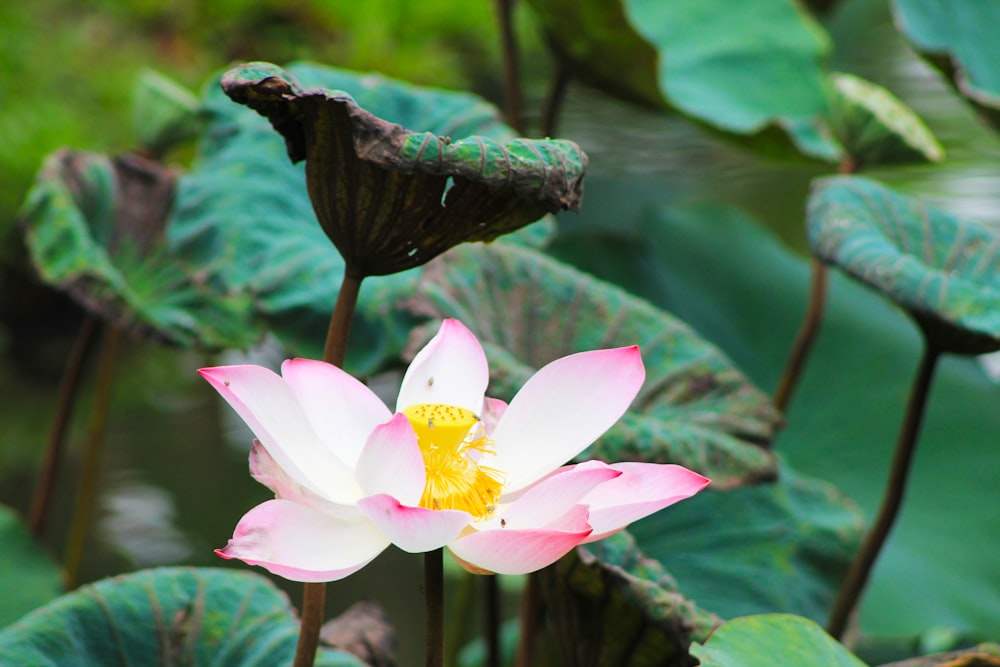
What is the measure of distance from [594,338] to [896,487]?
26 cm

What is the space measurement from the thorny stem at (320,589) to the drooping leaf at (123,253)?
42cm

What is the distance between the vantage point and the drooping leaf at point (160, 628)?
0.57 meters

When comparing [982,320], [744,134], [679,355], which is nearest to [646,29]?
[744,134]

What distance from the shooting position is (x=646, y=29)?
4.79 feet

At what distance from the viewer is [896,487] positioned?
78 centimetres

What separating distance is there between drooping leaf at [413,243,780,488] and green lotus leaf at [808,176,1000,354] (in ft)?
0.44

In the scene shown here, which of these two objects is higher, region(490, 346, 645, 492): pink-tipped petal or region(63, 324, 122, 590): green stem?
region(490, 346, 645, 492): pink-tipped petal

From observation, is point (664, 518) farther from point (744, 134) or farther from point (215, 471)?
point (215, 471)

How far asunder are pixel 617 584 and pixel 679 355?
30 cm

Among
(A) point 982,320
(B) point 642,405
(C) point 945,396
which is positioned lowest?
(C) point 945,396

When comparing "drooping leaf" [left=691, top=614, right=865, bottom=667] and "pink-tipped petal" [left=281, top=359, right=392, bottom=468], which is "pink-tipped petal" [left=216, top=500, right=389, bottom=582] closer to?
"pink-tipped petal" [left=281, top=359, right=392, bottom=468]

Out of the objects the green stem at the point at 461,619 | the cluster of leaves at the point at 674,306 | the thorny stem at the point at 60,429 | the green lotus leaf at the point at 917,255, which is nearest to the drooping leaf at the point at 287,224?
the cluster of leaves at the point at 674,306

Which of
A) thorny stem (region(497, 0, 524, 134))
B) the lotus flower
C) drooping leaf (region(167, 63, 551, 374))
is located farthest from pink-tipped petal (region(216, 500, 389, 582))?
thorny stem (region(497, 0, 524, 134))

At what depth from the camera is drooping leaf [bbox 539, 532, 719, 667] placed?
583 millimetres
